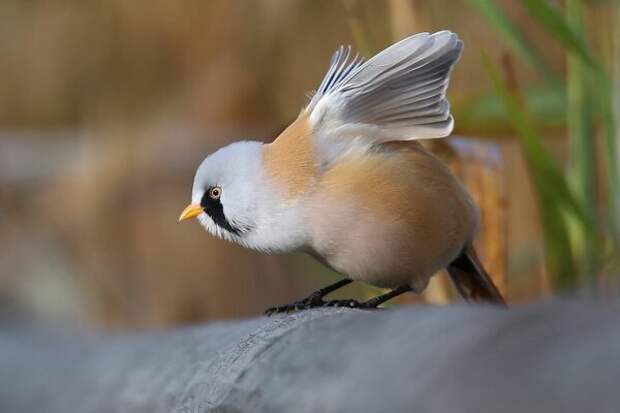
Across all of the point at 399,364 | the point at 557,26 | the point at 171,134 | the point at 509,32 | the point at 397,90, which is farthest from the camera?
the point at 171,134

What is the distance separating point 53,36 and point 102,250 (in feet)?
2.29

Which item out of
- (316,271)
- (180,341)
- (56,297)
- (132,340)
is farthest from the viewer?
(56,297)

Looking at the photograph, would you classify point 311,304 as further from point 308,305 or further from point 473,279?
point 473,279

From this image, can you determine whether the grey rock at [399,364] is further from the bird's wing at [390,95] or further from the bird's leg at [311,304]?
the bird's wing at [390,95]

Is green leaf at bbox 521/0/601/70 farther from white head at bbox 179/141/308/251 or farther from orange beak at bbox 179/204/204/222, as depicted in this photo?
orange beak at bbox 179/204/204/222

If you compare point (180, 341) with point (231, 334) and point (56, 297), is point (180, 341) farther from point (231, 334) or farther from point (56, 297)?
point (56, 297)

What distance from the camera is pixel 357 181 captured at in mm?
1447

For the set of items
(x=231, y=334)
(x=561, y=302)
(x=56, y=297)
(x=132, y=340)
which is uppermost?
(x=561, y=302)

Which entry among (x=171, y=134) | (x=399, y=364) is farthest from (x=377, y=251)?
(x=171, y=134)

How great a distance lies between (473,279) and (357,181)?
0.33m

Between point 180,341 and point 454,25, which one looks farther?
point 454,25

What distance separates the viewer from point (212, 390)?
106 centimetres

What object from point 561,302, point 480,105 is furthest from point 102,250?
point 561,302

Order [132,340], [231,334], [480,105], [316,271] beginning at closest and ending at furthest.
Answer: [231,334]
[132,340]
[480,105]
[316,271]
